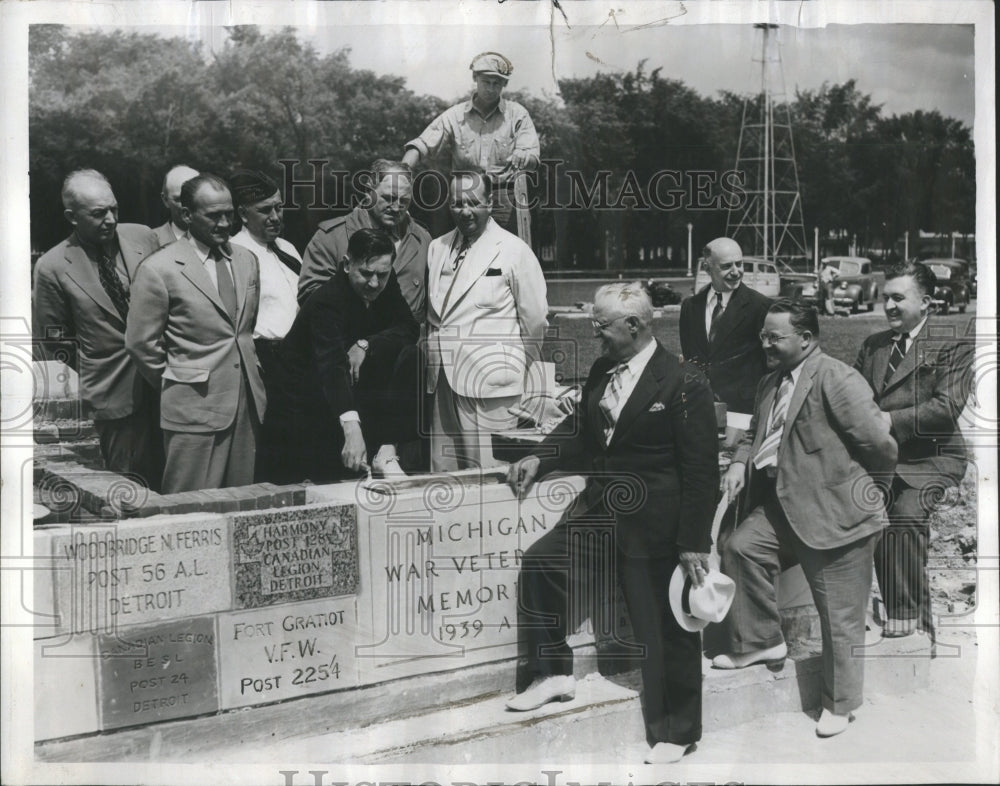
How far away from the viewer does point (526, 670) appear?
473 cm

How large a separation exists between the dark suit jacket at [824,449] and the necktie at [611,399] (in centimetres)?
76

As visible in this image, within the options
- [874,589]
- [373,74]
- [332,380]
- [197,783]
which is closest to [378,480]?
[332,380]

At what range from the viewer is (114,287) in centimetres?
474

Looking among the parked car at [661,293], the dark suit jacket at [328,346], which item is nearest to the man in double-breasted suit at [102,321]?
the dark suit jacket at [328,346]

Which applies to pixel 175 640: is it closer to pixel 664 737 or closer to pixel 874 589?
→ pixel 664 737

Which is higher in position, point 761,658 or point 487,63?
point 487,63

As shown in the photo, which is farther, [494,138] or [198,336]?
[494,138]

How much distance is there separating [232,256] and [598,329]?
1.67 meters

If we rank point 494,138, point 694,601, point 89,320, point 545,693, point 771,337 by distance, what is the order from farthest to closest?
1. point 494,138
2. point 771,337
3. point 89,320
4. point 545,693
5. point 694,601

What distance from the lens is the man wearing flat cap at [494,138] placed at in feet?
16.2

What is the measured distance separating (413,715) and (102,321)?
2.23 metres

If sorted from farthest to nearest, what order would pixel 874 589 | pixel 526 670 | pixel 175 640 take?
pixel 874 589 < pixel 526 670 < pixel 175 640

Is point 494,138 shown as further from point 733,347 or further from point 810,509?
point 810,509

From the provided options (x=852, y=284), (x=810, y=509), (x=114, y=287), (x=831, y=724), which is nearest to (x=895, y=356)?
(x=852, y=284)
